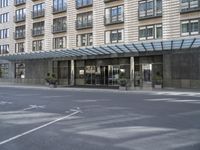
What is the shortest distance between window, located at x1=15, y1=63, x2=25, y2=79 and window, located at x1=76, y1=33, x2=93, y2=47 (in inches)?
549

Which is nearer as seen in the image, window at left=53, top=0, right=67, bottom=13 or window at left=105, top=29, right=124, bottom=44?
window at left=105, top=29, right=124, bottom=44

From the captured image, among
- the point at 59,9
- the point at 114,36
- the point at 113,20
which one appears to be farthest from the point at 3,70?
the point at 113,20

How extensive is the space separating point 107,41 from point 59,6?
10896 millimetres

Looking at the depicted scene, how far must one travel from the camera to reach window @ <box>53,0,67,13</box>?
46147 millimetres

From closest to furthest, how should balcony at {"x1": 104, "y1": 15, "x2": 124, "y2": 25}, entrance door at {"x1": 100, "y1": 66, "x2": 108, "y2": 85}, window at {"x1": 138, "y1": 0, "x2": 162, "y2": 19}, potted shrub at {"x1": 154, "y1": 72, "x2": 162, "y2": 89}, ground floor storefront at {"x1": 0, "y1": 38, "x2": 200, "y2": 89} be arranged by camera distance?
1. ground floor storefront at {"x1": 0, "y1": 38, "x2": 200, "y2": 89}
2. potted shrub at {"x1": 154, "y1": 72, "x2": 162, "y2": 89}
3. window at {"x1": 138, "y1": 0, "x2": 162, "y2": 19}
4. balcony at {"x1": 104, "y1": 15, "x2": 124, "y2": 25}
5. entrance door at {"x1": 100, "y1": 66, "x2": 108, "y2": 85}

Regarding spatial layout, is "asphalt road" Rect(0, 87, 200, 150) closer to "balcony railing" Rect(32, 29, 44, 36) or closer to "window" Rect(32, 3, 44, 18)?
"balcony railing" Rect(32, 29, 44, 36)

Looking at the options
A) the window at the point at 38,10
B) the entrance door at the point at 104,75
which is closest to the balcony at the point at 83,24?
the entrance door at the point at 104,75

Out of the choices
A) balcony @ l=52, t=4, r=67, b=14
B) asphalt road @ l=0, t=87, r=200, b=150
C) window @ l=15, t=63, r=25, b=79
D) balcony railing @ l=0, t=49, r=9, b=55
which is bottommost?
asphalt road @ l=0, t=87, r=200, b=150

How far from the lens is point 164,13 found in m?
35.3

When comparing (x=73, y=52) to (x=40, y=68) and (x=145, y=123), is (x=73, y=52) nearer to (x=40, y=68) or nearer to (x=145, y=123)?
(x=40, y=68)

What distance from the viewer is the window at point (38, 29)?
4987 cm

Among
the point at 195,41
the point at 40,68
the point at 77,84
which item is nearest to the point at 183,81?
the point at 195,41

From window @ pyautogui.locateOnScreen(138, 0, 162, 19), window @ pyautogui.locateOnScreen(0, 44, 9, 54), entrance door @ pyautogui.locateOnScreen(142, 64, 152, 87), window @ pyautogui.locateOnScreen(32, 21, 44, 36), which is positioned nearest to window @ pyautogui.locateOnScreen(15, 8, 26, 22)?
window @ pyautogui.locateOnScreen(32, 21, 44, 36)

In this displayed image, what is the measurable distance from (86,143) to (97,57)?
33411 mm
